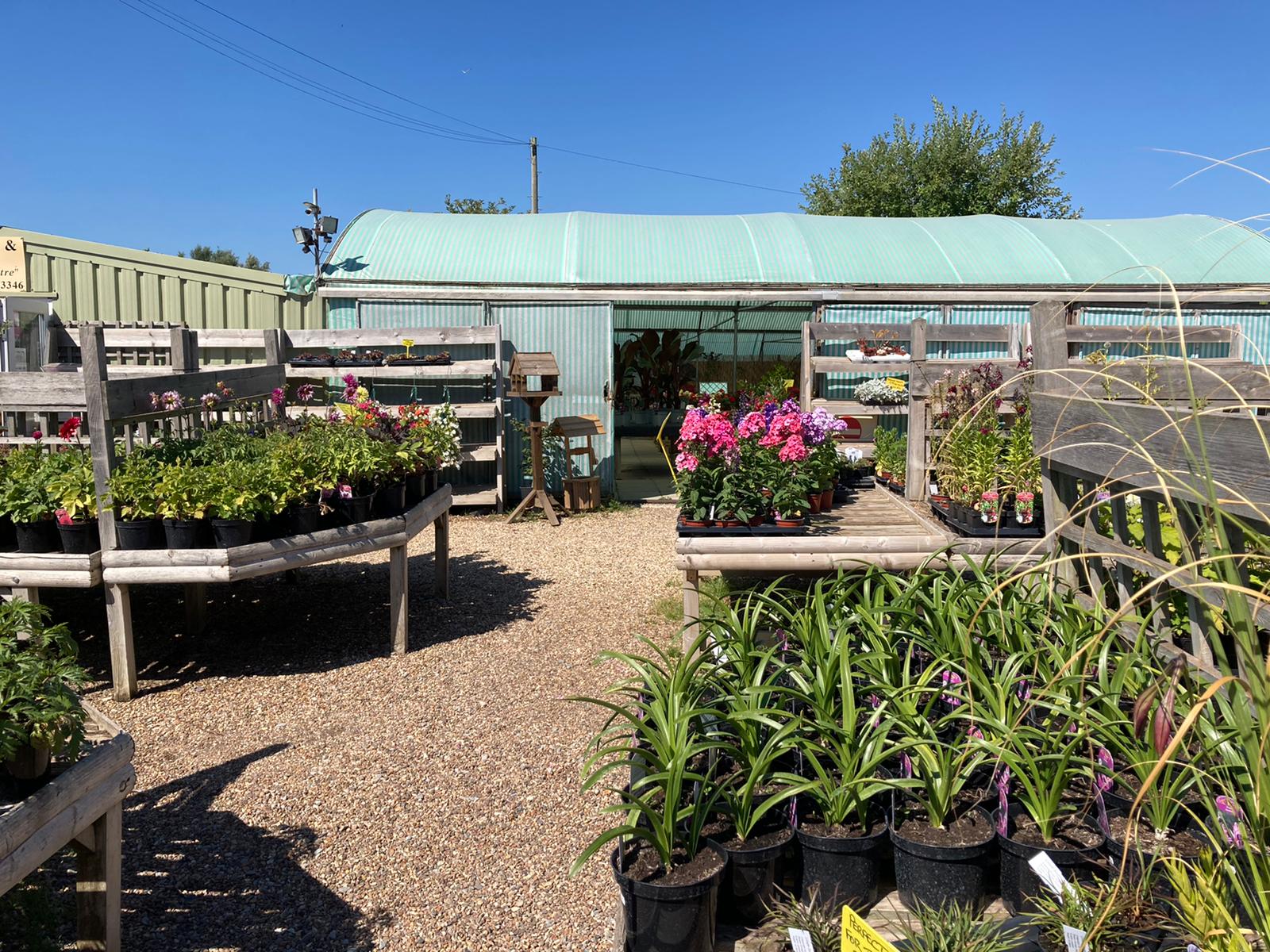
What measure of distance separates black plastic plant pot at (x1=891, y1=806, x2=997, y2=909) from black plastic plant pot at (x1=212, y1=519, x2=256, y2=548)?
3.64 m

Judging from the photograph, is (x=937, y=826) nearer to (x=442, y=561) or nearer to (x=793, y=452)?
(x=793, y=452)

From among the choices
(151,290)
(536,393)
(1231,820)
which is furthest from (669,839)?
(151,290)

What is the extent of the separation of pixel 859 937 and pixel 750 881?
43cm

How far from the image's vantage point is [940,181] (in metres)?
23.7

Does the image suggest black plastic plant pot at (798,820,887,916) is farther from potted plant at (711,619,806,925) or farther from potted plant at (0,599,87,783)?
potted plant at (0,599,87,783)

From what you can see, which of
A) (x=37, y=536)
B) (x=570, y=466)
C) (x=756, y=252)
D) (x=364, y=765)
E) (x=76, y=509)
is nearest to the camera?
(x=364, y=765)

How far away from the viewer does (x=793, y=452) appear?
5059 millimetres

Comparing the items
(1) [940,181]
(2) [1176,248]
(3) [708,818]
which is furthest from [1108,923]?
(1) [940,181]

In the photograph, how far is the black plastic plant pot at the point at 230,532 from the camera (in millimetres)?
4598

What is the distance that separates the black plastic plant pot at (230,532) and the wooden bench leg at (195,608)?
1157mm

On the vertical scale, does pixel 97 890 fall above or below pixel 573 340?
below

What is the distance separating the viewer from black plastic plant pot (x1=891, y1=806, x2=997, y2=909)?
2.18m

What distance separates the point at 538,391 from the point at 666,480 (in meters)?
3.43

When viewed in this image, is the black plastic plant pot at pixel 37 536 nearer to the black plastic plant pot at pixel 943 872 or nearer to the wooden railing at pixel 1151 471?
the black plastic plant pot at pixel 943 872
